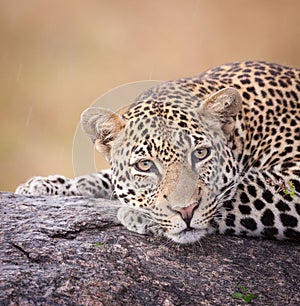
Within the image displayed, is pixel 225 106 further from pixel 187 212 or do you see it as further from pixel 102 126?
pixel 187 212

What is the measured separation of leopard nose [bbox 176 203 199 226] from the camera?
19.8 ft

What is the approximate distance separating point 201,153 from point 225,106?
2.22 feet

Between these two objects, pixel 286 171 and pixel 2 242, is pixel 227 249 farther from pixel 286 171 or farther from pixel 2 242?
pixel 2 242

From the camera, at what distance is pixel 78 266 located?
5.79m

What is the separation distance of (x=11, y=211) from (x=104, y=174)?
2027 mm

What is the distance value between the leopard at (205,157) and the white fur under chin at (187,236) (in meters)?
0.01

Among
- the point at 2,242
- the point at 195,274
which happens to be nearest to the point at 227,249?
the point at 195,274

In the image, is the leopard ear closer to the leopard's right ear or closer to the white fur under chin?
the leopard's right ear

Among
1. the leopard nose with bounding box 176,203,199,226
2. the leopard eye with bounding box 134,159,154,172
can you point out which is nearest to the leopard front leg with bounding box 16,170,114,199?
the leopard eye with bounding box 134,159,154,172

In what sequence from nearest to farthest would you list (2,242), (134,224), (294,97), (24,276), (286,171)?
(24,276)
(2,242)
(134,224)
(286,171)
(294,97)

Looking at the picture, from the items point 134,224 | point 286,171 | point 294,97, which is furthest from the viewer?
point 294,97

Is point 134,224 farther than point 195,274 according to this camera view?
Yes

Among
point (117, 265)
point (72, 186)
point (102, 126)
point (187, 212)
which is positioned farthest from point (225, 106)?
point (72, 186)

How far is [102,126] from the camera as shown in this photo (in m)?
6.94
